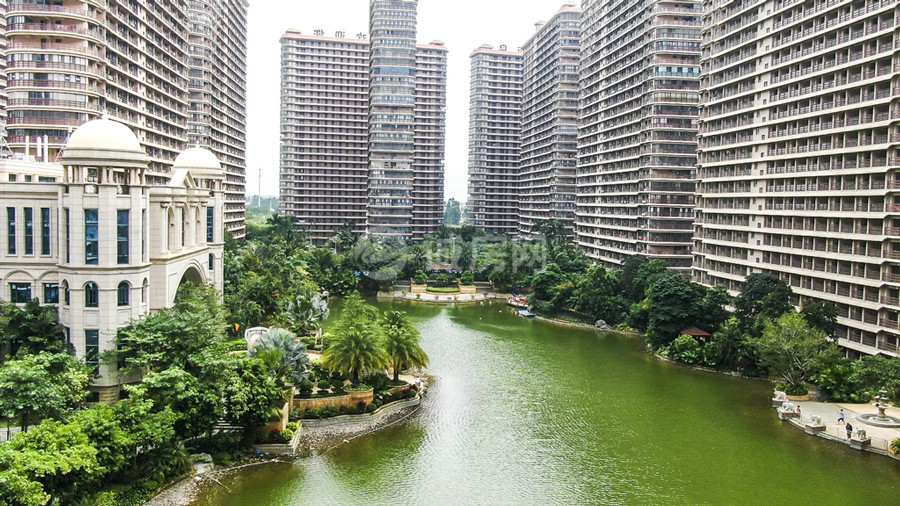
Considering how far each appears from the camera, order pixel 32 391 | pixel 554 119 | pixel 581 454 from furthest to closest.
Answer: pixel 554 119 < pixel 581 454 < pixel 32 391

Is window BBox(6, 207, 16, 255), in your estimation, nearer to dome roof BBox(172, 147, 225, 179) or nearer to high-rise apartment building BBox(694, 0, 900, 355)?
dome roof BBox(172, 147, 225, 179)

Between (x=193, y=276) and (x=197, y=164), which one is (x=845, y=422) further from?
(x=197, y=164)

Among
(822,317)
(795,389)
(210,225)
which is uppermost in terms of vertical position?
(210,225)

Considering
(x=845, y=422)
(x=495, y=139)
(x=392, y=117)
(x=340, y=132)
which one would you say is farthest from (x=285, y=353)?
(x=495, y=139)

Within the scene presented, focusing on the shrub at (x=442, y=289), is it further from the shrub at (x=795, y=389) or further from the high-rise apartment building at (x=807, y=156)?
the shrub at (x=795, y=389)

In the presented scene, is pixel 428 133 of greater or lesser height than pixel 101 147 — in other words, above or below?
above

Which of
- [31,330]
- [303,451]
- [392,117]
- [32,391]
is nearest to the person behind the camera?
[32,391]

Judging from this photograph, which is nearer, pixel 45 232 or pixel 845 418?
pixel 45 232
